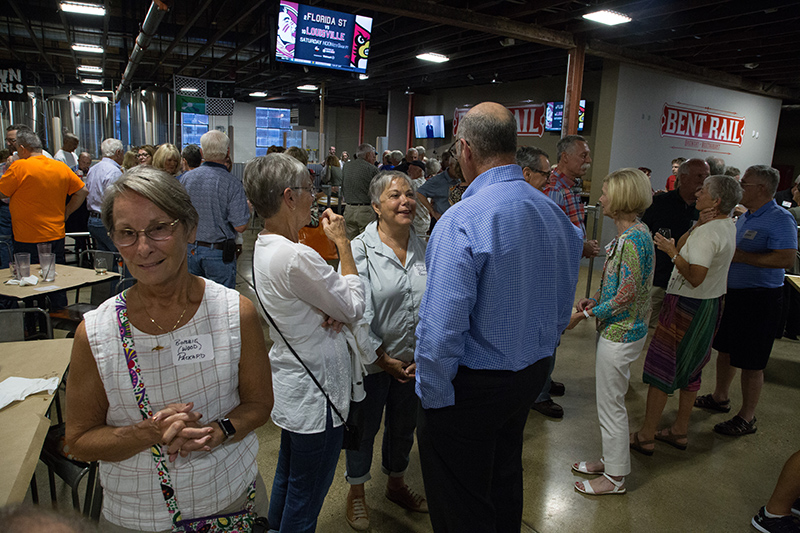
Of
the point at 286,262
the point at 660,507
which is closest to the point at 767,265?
the point at 660,507

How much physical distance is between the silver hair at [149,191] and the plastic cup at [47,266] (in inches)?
112

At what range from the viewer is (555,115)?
11750mm

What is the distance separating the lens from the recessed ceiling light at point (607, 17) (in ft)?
21.9

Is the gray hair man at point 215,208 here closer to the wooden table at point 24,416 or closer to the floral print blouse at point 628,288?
the wooden table at point 24,416

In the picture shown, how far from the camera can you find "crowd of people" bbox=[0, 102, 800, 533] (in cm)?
112

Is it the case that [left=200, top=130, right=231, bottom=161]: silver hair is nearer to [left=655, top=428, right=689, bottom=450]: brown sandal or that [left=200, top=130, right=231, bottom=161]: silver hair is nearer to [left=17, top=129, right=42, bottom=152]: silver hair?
[left=17, top=129, right=42, bottom=152]: silver hair

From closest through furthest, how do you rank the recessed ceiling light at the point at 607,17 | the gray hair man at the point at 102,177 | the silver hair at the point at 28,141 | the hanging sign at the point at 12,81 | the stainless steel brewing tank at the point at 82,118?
1. the silver hair at the point at 28,141
2. the gray hair man at the point at 102,177
3. the recessed ceiling light at the point at 607,17
4. the hanging sign at the point at 12,81
5. the stainless steel brewing tank at the point at 82,118

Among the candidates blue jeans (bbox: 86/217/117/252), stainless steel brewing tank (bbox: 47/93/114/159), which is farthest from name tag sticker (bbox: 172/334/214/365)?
stainless steel brewing tank (bbox: 47/93/114/159)

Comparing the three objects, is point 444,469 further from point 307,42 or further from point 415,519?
point 307,42

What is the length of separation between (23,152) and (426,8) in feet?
16.8

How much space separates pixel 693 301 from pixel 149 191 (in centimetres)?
297

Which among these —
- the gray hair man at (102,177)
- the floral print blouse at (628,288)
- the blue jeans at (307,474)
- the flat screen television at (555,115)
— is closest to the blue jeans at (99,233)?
the gray hair man at (102,177)

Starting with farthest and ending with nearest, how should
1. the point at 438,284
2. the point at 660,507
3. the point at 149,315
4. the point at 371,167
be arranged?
1. the point at 371,167
2. the point at 660,507
3. the point at 438,284
4. the point at 149,315

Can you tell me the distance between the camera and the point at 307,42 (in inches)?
259
